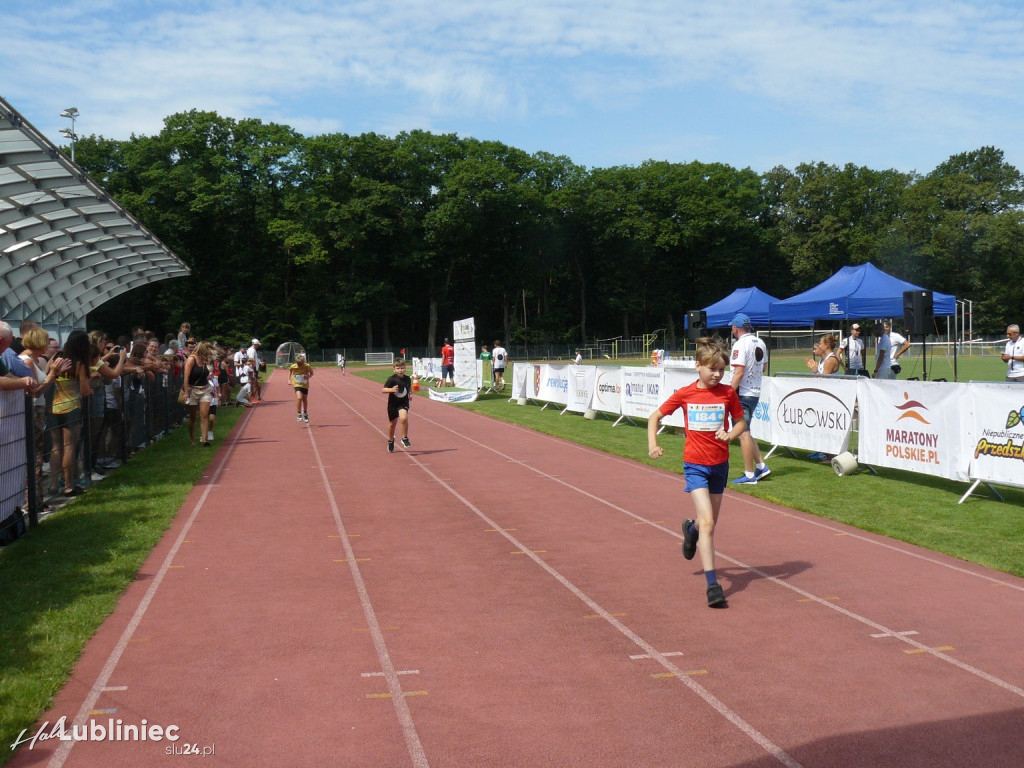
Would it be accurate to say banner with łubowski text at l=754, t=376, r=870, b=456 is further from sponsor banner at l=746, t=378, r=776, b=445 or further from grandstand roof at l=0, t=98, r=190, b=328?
grandstand roof at l=0, t=98, r=190, b=328

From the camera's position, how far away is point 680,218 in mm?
87375

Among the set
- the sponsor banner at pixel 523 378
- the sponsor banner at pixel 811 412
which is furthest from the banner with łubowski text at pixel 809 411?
the sponsor banner at pixel 523 378

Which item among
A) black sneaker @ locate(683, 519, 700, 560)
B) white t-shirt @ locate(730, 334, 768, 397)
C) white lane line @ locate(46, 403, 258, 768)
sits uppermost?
white t-shirt @ locate(730, 334, 768, 397)

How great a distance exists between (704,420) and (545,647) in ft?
6.95

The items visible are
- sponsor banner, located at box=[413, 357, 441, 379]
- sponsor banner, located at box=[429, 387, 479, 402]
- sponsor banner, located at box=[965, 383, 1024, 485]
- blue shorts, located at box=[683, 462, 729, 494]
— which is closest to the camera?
blue shorts, located at box=[683, 462, 729, 494]

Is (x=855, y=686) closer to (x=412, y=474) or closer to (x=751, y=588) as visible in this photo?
(x=751, y=588)

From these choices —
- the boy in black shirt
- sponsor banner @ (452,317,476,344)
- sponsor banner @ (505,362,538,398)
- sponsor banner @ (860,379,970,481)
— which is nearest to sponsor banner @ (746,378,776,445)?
sponsor banner @ (860,379,970,481)

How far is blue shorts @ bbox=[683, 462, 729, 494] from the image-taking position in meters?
6.77

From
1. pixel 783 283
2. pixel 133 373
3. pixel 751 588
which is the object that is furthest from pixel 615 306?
pixel 751 588

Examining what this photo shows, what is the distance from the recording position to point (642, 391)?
19.3 meters

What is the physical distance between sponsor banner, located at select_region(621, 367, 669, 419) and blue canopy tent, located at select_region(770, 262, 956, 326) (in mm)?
5696

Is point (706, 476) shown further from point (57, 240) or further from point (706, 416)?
point (57, 240)

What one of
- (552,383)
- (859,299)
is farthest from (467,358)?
(859,299)

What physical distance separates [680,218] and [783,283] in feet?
44.6
